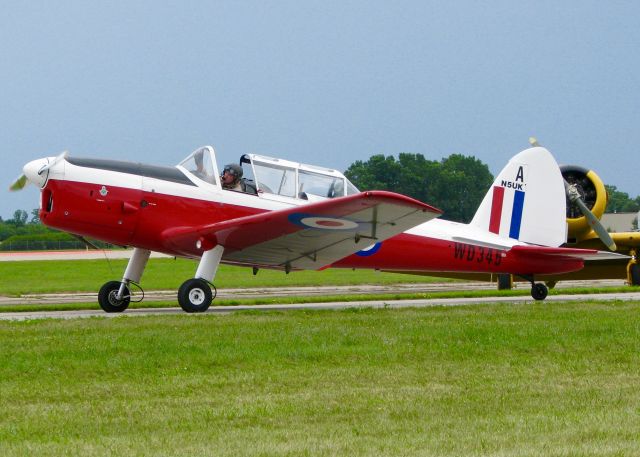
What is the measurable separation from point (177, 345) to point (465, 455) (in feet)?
15.8

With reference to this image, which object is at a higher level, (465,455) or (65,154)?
(65,154)

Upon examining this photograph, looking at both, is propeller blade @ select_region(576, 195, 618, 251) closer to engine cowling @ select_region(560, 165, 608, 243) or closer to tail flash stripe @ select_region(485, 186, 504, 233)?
engine cowling @ select_region(560, 165, 608, 243)

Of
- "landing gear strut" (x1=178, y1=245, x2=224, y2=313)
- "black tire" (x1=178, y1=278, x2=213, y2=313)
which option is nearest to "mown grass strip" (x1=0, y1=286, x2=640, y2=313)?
"landing gear strut" (x1=178, y1=245, x2=224, y2=313)

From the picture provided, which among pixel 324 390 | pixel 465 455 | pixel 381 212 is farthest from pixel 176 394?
pixel 381 212

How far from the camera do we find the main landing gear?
46.7ft

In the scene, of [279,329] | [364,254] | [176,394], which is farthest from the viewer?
[364,254]

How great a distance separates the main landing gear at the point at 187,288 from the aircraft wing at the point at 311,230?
262 millimetres

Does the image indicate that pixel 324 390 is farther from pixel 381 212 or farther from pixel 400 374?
pixel 381 212

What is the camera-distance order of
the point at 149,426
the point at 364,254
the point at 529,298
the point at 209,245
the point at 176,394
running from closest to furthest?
1. the point at 149,426
2. the point at 176,394
3. the point at 209,245
4. the point at 364,254
5. the point at 529,298

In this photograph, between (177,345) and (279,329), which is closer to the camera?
(177,345)

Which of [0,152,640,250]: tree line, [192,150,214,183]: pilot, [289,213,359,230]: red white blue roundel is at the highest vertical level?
[0,152,640,250]: tree line

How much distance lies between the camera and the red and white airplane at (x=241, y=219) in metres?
13.9

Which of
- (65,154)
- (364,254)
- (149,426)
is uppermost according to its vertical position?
(65,154)

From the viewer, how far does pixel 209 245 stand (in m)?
14.6
